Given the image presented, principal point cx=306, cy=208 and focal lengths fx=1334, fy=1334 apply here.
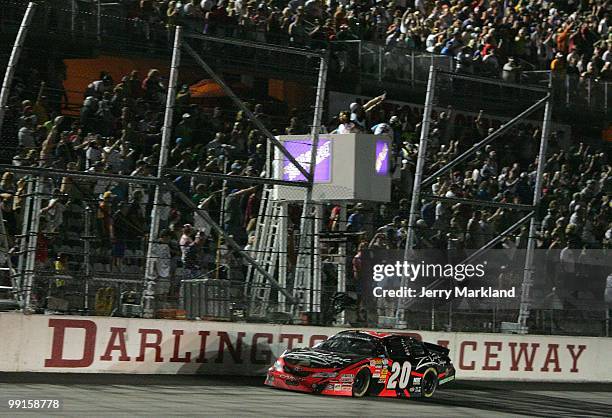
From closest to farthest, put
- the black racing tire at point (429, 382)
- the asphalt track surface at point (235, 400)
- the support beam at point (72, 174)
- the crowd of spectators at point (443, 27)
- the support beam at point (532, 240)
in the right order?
the asphalt track surface at point (235, 400) < the support beam at point (72, 174) < the black racing tire at point (429, 382) < the support beam at point (532, 240) < the crowd of spectators at point (443, 27)

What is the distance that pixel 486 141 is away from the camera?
2077cm

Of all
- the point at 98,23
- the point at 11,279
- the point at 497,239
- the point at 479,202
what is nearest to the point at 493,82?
the point at 479,202

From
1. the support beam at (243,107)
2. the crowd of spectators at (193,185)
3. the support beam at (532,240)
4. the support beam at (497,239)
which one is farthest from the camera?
the support beam at (532,240)

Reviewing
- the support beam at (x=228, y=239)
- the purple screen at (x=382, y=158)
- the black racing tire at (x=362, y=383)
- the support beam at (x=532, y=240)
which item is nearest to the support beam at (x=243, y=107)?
the purple screen at (x=382, y=158)

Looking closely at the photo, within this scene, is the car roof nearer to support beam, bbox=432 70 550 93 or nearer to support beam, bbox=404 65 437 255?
support beam, bbox=404 65 437 255

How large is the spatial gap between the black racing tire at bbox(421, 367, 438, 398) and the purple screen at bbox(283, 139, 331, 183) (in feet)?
10.1

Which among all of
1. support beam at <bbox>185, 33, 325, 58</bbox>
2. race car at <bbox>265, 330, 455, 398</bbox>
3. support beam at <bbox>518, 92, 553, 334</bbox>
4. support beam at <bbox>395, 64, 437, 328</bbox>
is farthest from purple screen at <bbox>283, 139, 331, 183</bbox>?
support beam at <bbox>518, 92, 553, 334</bbox>

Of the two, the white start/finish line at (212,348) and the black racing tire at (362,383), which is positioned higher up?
the white start/finish line at (212,348)

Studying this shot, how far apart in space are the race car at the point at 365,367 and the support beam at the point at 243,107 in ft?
8.10

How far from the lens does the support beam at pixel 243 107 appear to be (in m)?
17.5

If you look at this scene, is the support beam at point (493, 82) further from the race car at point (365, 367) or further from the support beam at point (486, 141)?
the race car at point (365, 367)

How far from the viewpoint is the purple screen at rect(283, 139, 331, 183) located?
61.3ft

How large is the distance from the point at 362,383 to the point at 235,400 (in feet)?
8.51

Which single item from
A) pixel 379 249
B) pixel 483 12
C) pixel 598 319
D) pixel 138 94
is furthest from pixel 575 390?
pixel 483 12
